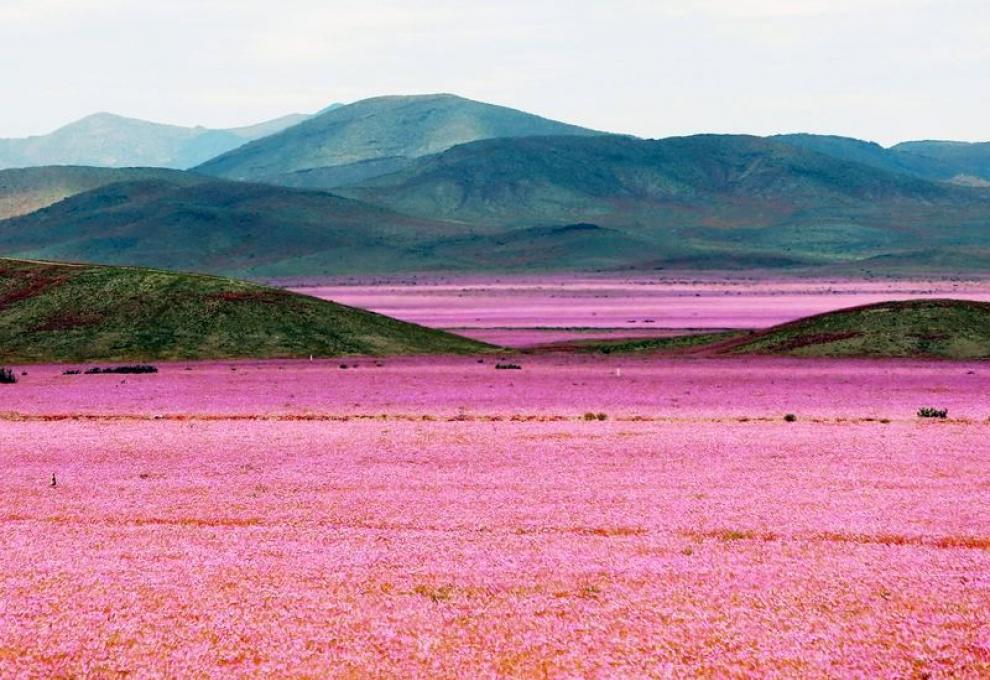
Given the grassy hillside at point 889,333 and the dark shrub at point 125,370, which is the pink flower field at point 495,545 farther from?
the grassy hillside at point 889,333

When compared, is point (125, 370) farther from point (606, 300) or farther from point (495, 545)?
point (606, 300)

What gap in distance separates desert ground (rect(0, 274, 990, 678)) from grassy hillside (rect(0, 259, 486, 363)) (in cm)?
2499

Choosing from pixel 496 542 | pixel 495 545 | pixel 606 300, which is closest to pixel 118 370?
pixel 496 542

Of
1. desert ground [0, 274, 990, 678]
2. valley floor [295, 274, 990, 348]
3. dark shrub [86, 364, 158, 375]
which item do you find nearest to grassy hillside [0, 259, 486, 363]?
dark shrub [86, 364, 158, 375]

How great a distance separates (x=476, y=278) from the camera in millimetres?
174500

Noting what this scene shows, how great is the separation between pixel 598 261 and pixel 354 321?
13014cm

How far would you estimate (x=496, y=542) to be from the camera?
17.7 m

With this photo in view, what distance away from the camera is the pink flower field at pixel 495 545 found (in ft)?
42.6

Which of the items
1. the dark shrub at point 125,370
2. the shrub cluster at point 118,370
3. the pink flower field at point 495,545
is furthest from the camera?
the dark shrub at point 125,370

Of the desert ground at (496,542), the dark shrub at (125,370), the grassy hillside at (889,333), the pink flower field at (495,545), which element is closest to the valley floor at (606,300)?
the grassy hillside at (889,333)

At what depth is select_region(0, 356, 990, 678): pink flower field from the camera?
12984mm

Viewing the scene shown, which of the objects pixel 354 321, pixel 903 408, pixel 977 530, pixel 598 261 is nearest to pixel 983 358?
pixel 903 408

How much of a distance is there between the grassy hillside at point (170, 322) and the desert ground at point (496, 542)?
2499 cm

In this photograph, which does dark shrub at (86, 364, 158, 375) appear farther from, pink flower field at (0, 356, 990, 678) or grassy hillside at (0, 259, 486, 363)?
pink flower field at (0, 356, 990, 678)
